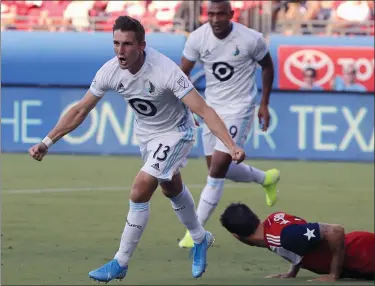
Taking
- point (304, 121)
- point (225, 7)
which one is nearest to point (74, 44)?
point (304, 121)

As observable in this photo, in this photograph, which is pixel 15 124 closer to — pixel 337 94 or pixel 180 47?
pixel 180 47

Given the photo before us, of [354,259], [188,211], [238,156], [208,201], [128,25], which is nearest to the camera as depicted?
[238,156]

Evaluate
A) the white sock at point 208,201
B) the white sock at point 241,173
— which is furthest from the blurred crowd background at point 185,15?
the white sock at point 208,201

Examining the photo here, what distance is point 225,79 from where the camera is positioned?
36.0ft

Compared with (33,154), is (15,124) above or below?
below

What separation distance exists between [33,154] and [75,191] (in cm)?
804

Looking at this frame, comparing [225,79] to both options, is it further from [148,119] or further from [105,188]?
[105,188]

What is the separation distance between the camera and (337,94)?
20531mm

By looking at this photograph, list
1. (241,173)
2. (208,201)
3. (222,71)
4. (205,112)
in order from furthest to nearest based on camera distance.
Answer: (241,173), (222,71), (208,201), (205,112)

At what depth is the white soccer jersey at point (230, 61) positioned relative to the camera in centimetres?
1076

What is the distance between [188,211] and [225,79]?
245 cm

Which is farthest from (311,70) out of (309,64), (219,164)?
(219,164)

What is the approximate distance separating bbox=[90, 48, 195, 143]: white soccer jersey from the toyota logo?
490 inches

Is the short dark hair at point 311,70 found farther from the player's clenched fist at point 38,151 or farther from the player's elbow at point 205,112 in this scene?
the player's clenched fist at point 38,151
